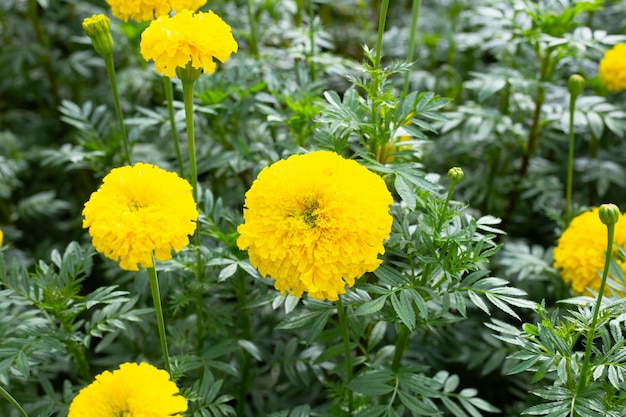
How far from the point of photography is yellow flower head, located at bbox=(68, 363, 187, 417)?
34.6 inches

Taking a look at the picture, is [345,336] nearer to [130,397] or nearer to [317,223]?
[317,223]

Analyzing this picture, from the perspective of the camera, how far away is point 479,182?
6.74 ft

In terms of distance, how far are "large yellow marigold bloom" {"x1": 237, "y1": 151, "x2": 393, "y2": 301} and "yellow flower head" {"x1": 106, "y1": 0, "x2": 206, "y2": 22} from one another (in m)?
0.45

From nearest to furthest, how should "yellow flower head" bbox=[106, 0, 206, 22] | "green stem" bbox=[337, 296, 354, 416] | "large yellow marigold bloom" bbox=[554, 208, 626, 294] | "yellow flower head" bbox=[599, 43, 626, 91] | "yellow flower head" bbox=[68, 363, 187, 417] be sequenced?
"yellow flower head" bbox=[68, 363, 187, 417]
"green stem" bbox=[337, 296, 354, 416]
"yellow flower head" bbox=[106, 0, 206, 22]
"large yellow marigold bloom" bbox=[554, 208, 626, 294]
"yellow flower head" bbox=[599, 43, 626, 91]

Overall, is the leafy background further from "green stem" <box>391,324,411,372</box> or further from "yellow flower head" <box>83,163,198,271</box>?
"yellow flower head" <box>83,163,198,271</box>

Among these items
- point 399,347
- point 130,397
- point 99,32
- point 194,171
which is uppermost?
point 99,32

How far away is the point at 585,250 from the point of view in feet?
4.82

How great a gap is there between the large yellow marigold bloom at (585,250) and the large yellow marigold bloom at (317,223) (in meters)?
0.65

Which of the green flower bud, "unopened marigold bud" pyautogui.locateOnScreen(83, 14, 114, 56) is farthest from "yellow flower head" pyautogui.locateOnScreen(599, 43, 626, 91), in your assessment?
"unopened marigold bud" pyautogui.locateOnScreen(83, 14, 114, 56)

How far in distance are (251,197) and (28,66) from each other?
6.32 ft

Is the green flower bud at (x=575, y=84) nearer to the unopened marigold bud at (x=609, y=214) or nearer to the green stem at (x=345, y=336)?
the unopened marigold bud at (x=609, y=214)

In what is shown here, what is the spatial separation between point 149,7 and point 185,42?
26 cm

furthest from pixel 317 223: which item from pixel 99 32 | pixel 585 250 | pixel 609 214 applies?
pixel 585 250

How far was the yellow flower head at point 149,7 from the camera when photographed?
129 centimetres
